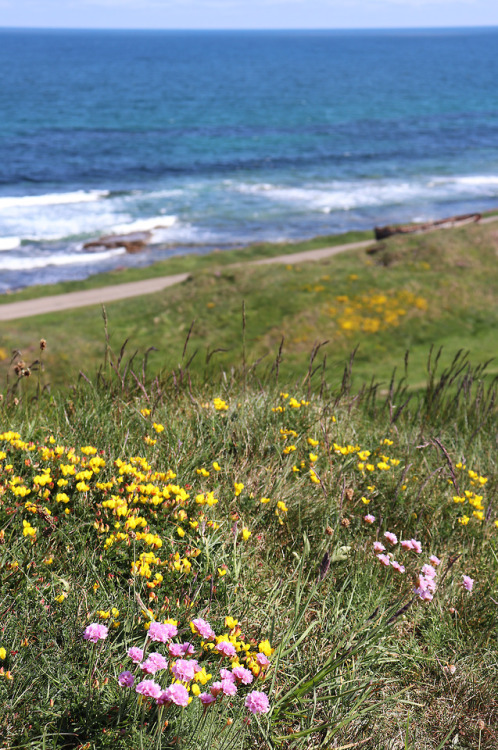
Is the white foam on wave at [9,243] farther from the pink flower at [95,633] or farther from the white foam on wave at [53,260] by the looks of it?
the pink flower at [95,633]

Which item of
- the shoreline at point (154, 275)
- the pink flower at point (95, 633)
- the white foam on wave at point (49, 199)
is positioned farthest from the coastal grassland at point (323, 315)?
the white foam on wave at point (49, 199)

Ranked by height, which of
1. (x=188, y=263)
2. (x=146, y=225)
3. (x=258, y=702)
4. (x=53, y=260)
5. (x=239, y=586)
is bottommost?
(x=53, y=260)

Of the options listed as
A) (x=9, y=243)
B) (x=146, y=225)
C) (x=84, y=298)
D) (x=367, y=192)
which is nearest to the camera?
(x=84, y=298)

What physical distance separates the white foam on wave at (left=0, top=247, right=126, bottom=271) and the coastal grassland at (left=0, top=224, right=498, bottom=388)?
10341 millimetres

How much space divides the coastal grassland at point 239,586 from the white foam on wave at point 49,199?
3829 centimetres

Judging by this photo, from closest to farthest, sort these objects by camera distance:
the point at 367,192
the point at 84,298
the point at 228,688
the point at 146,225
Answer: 1. the point at 228,688
2. the point at 84,298
3. the point at 146,225
4. the point at 367,192

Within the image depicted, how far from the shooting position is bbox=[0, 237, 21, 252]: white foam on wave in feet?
106

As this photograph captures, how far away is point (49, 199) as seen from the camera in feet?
133

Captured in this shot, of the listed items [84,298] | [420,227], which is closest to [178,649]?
[84,298]

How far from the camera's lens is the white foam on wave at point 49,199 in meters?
39.4

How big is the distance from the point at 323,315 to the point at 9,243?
22772 mm

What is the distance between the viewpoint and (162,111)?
82.0m

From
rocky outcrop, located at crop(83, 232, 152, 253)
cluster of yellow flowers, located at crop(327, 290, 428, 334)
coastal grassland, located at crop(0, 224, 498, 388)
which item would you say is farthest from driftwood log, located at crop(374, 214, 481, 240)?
rocky outcrop, located at crop(83, 232, 152, 253)

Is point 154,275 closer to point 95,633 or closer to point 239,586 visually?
point 239,586
